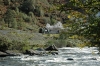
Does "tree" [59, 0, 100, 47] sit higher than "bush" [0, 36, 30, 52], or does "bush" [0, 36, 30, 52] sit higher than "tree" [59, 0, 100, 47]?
"tree" [59, 0, 100, 47]

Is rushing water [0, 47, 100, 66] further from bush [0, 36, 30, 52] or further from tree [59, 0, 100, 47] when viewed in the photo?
tree [59, 0, 100, 47]

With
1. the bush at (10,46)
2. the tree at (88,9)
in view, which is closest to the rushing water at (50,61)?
the bush at (10,46)

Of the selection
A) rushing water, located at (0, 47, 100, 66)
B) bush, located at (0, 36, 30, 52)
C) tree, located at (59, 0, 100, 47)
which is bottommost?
bush, located at (0, 36, 30, 52)

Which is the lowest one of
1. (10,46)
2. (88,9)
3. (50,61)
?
(10,46)

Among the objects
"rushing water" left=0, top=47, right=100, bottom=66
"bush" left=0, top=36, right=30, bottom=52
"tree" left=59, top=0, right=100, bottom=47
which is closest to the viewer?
"tree" left=59, top=0, right=100, bottom=47

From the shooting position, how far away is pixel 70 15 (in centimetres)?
1235

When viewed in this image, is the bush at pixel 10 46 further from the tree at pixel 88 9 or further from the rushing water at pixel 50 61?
the tree at pixel 88 9

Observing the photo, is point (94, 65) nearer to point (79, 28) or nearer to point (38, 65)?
point (38, 65)

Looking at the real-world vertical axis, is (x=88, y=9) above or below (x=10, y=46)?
above

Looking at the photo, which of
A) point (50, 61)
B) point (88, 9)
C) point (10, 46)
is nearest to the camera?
point (88, 9)

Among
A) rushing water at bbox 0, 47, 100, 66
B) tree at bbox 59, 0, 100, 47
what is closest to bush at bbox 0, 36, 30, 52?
rushing water at bbox 0, 47, 100, 66

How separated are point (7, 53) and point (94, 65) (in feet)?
129

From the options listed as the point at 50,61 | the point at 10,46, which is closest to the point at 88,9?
the point at 50,61

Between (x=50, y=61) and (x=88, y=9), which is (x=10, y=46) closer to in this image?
(x=50, y=61)
